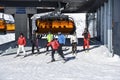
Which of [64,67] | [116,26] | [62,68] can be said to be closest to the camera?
[62,68]

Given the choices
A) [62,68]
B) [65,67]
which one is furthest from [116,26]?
[62,68]

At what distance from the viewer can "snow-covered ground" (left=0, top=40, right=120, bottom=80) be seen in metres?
17.5

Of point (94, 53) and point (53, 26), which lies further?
point (53, 26)

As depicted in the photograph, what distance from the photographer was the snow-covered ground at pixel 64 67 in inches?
691

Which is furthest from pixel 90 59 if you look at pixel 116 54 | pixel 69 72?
pixel 69 72

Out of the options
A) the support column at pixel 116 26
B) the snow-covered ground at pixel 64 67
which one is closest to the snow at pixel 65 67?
the snow-covered ground at pixel 64 67

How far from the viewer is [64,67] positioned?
832 inches

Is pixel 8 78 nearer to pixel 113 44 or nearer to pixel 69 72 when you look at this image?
pixel 69 72

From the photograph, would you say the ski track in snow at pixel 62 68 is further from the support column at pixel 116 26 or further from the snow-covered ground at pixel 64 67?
the support column at pixel 116 26

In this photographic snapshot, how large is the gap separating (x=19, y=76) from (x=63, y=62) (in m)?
6.10

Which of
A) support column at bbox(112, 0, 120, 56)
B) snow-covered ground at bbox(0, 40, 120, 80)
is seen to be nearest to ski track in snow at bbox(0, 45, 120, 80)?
snow-covered ground at bbox(0, 40, 120, 80)

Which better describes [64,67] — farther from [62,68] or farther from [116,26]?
[116,26]

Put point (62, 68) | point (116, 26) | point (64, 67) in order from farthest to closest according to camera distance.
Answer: point (116, 26), point (64, 67), point (62, 68)

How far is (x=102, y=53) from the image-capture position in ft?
92.2
